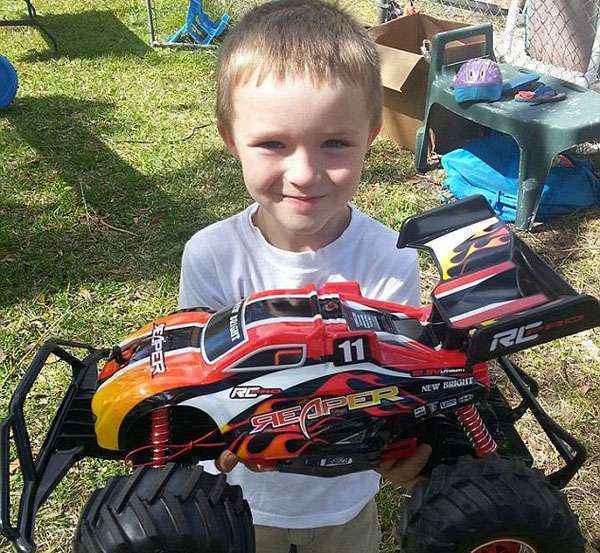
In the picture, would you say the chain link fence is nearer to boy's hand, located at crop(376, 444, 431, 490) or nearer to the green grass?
the green grass

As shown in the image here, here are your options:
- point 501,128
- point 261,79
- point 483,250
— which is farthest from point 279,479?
point 501,128

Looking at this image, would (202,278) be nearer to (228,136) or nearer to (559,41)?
(228,136)

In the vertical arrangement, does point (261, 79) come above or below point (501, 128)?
above

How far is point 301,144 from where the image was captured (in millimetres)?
1092

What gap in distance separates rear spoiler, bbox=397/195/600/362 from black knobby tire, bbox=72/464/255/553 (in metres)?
0.45

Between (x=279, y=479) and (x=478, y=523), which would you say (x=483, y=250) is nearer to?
(x=478, y=523)

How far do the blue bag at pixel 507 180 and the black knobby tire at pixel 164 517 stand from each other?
9.95 feet

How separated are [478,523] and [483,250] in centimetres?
45

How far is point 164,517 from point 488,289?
619 millimetres

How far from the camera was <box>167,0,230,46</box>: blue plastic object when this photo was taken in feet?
19.1

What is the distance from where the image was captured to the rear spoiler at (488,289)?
38.4 inches

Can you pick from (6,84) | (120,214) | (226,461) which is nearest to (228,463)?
(226,461)

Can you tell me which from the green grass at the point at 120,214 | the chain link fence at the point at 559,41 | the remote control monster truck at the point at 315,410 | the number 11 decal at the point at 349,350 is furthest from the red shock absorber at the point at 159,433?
the chain link fence at the point at 559,41

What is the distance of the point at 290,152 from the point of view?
1.11 m
